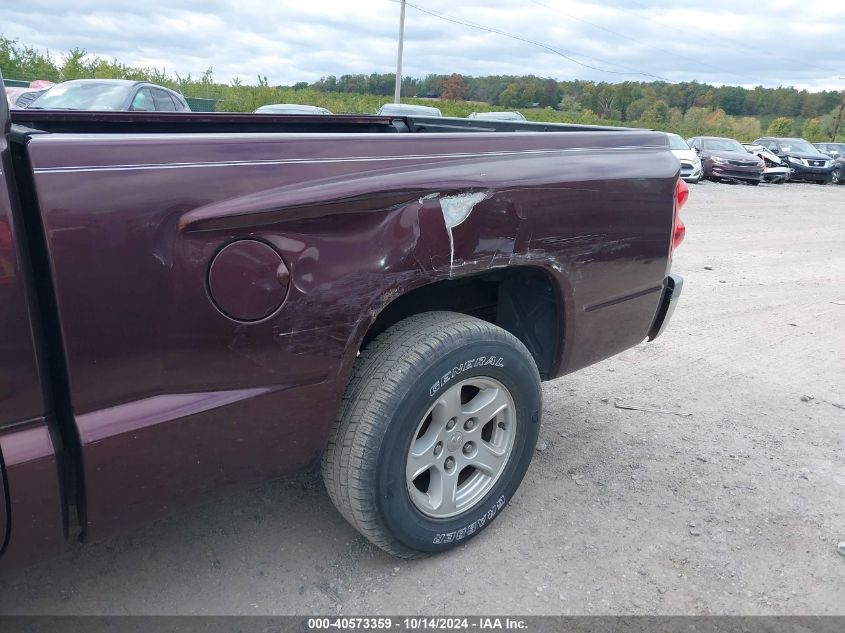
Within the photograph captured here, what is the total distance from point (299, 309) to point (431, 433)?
772mm

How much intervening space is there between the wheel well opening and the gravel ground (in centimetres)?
69

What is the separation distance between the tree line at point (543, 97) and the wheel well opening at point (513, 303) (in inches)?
1174

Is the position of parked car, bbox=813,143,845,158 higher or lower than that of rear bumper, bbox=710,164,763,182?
higher

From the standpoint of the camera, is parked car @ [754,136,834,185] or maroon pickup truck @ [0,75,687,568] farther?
parked car @ [754,136,834,185]

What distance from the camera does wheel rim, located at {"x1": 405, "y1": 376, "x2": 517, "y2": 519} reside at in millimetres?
2496

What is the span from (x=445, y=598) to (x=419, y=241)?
4.13 ft

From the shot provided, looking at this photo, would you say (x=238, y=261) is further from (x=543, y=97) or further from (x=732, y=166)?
(x=543, y=97)

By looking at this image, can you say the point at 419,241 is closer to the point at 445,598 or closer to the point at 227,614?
the point at 445,598

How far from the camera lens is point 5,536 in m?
1.72

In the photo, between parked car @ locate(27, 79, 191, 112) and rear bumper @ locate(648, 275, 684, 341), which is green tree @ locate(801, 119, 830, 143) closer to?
parked car @ locate(27, 79, 191, 112)

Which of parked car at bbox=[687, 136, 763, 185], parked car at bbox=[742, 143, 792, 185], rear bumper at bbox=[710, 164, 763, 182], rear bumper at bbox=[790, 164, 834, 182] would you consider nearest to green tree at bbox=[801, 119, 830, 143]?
rear bumper at bbox=[790, 164, 834, 182]

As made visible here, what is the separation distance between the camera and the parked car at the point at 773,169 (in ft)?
77.2

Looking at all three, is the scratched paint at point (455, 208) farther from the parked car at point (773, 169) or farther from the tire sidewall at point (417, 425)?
the parked car at point (773, 169)

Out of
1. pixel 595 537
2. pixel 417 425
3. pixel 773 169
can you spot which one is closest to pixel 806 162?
pixel 773 169
